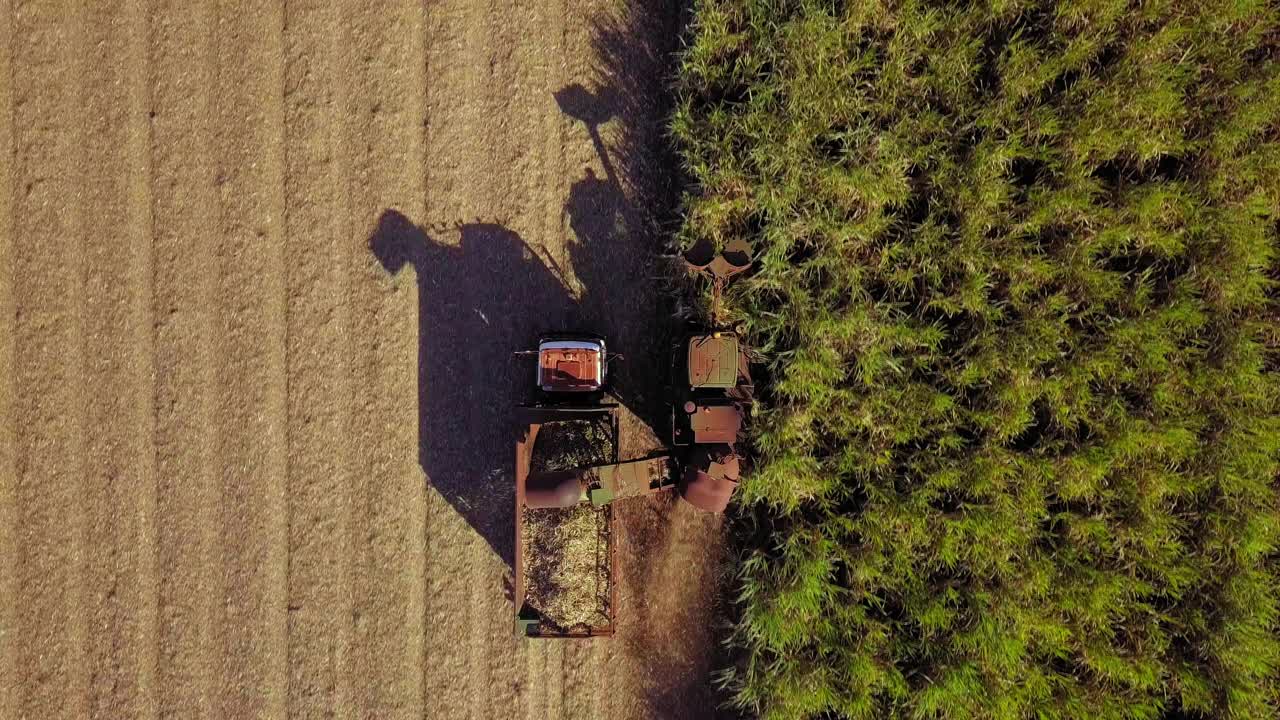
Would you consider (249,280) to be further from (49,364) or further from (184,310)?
(49,364)

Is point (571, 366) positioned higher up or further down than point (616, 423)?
higher up

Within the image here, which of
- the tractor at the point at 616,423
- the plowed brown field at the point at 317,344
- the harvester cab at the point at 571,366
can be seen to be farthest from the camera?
the plowed brown field at the point at 317,344

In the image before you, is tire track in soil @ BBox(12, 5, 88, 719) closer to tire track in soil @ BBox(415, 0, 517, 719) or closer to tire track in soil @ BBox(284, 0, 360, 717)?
tire track in soil @ BBox(284, 0, 360, 717)

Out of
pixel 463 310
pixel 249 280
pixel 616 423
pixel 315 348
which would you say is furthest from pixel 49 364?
pixel 616 423

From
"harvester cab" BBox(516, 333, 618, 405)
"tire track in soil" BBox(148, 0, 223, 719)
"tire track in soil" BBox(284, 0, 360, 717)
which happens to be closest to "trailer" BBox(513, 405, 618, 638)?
"harvester cab" BBox(516, 333, 618, 405)

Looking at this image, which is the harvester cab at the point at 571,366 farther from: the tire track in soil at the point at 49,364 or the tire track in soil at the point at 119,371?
the tire track in soil at the point at 49,364

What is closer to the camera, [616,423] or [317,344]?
[616,423]

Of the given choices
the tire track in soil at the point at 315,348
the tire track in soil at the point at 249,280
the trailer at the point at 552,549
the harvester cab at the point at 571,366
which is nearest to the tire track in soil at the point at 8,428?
the tire track in soil at the point at 249,280

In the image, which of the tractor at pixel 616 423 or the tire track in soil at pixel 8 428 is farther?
the tire track in soil at pixel 8 428
